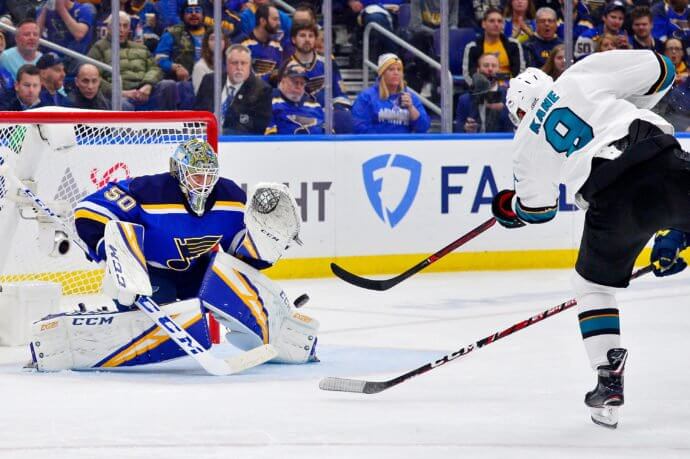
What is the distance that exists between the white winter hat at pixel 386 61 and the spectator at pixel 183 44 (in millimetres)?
987

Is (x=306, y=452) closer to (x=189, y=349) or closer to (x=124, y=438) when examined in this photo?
(x=124, y=438)

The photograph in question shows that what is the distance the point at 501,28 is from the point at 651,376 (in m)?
3.79

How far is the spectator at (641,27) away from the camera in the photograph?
832 cm

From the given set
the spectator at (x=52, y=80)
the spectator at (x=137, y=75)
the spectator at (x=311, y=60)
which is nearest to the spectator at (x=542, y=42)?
the spectator at (x=311, y=60)

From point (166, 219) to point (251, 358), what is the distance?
1.83ft

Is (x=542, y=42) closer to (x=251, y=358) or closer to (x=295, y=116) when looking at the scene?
(x=295, y=116)

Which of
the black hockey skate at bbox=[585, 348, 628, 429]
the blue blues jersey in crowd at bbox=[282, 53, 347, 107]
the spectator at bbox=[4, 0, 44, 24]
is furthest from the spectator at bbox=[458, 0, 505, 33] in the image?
the black hockey skate at bbox=[585, 348, 628, 429]

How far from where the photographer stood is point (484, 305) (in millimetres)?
6520

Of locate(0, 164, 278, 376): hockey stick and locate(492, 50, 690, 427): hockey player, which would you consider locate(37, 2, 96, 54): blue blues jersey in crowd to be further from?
locate(492, 50, 690, 427): hockey player

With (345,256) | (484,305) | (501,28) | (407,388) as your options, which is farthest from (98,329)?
(501,28)

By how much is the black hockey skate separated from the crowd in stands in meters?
3.80

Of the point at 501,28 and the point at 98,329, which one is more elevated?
the point at 501,28

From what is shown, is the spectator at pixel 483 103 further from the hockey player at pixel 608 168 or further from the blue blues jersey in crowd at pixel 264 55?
the hockey player at pixel 608 168

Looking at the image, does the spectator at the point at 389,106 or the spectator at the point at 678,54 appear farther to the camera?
the spectator at the point at 678,54
